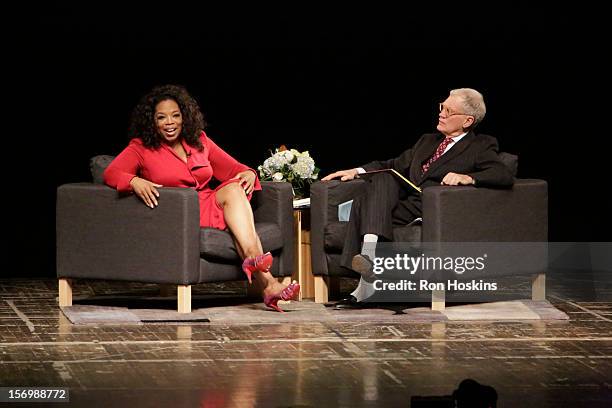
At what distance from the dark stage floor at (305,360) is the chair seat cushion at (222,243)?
430 millimetres

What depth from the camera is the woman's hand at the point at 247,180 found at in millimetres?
7833

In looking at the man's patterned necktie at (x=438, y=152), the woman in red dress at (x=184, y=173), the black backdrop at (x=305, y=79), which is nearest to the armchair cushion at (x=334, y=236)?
the woman in red dress at (x=184, y=173)

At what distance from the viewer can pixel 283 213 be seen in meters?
7.88

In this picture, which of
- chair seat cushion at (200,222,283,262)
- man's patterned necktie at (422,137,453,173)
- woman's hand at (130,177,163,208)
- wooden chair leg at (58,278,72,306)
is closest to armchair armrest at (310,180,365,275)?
chair seat cushion at (200,222,283,262)

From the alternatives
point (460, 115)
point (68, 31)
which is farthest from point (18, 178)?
point (460, 115)

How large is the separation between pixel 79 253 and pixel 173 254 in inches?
21.2

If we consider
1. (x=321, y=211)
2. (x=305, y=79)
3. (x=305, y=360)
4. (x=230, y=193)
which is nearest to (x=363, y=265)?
(x=321, y=211)

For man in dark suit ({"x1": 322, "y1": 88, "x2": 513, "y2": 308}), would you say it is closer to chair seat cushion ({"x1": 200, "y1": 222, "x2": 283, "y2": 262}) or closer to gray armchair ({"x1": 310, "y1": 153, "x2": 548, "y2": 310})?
gray armchair ({"x1": 310, "y1": 153, "x2": 548, "y2": 310})

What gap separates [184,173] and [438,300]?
1384 mm

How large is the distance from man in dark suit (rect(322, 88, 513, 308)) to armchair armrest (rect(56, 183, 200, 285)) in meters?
0.79

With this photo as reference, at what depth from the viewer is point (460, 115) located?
7898 mm

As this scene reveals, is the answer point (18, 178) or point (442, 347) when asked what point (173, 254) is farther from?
point (18, 178)

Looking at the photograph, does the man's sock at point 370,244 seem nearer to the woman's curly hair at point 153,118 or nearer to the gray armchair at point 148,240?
the gray armchair at point 148,240
